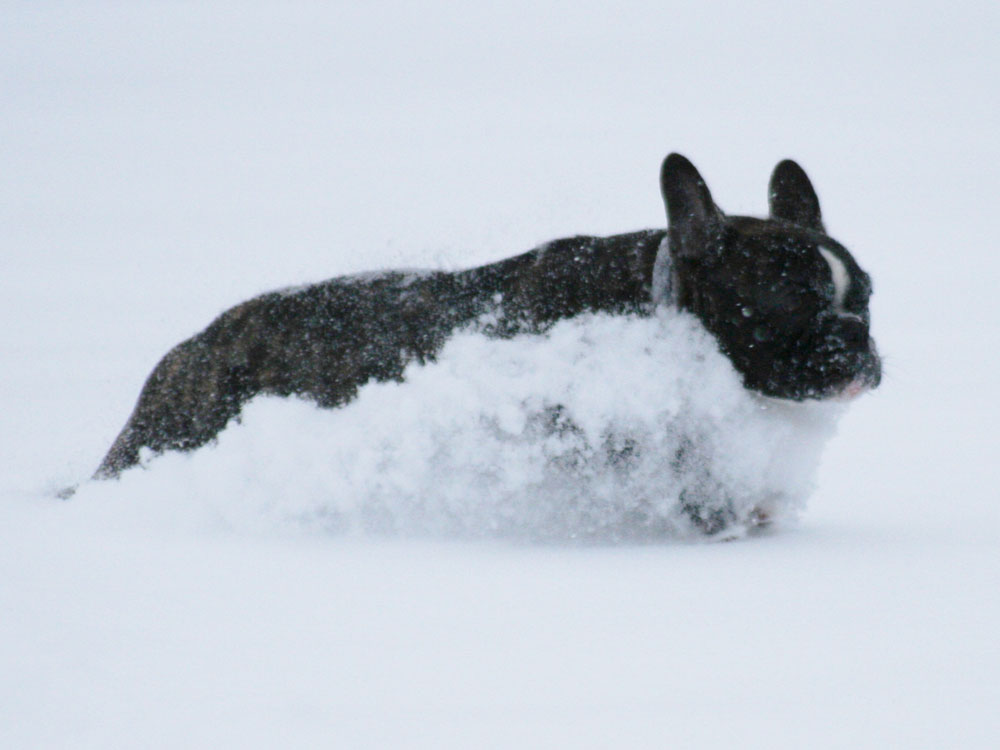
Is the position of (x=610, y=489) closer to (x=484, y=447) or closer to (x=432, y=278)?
(x=484, y=447)

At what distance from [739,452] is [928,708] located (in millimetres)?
1559

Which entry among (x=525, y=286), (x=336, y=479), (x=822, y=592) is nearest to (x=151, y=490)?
(x=336, y=479)

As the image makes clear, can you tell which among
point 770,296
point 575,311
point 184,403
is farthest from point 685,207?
point 184,403

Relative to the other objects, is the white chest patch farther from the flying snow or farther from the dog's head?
the flying snow

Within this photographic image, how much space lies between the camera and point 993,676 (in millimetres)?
1942

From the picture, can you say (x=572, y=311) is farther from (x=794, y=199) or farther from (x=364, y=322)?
(x=794, y=199)

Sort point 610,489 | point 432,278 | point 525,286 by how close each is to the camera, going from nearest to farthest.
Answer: point 610,489 < point 525,286 < point 432,278

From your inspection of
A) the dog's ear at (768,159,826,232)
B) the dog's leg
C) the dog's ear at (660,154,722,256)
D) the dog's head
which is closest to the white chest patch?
the dog's head

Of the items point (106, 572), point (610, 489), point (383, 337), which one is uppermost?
point (383, 337)

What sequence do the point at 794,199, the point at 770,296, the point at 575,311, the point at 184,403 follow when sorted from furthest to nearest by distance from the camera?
the point at 184,403 < the point at 794,199 < the point at 575,311 < the point at 770,296

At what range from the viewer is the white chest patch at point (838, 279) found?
3.34 metres

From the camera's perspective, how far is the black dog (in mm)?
3293

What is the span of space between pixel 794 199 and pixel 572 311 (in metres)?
1.04

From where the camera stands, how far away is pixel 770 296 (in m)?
3.27
